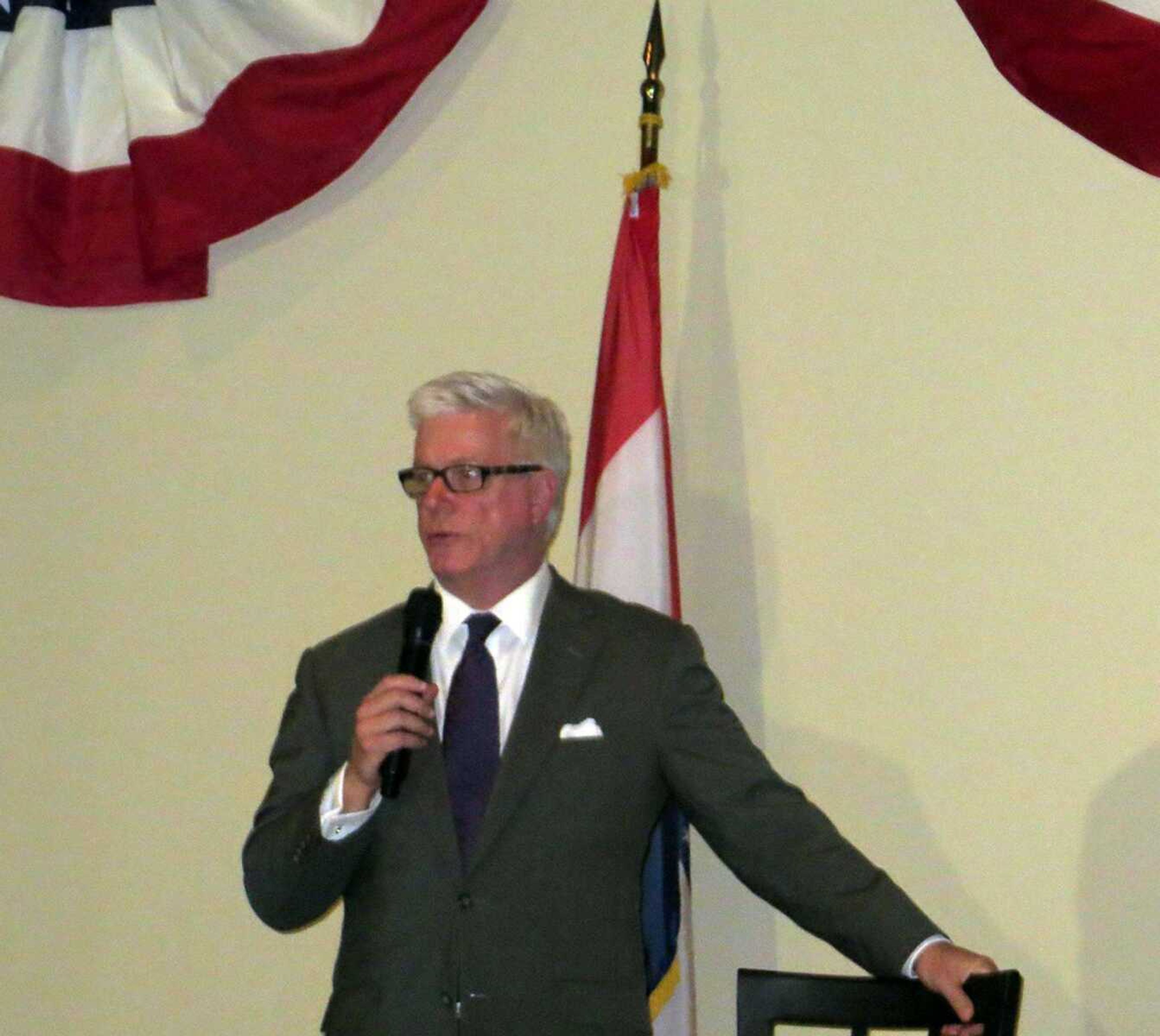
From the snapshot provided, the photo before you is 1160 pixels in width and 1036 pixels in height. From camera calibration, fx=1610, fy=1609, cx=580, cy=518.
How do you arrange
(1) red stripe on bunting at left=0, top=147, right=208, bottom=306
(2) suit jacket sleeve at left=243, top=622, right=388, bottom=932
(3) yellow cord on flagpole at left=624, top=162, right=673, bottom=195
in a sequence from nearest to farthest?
(2) suit jacket sleeve at left=243, top=622, right=388, bottom=932 < (3) yellow cord on flagpole at left=624, top=162, right=673, bottom=195 < (1) red stripe on bunting at left=0, top=147, right=208, bottom=306

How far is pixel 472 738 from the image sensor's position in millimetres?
2268

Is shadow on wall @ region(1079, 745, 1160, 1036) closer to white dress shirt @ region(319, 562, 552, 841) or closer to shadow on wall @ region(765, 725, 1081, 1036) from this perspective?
shadow on wall @ region(765, 725, 1081, 1036)

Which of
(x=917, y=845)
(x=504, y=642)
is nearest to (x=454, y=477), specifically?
(x=504, y=642)

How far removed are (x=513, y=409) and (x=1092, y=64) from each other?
3.77 ft

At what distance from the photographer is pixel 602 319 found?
3207 mm

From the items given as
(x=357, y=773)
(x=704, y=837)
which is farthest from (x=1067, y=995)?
(x=357, y=773)

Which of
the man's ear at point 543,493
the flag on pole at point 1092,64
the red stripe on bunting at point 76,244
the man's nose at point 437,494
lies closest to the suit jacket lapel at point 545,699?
the man's ear at point 543,493

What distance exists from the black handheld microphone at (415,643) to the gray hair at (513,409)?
0.33m

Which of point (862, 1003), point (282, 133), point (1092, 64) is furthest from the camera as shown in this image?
point (282, 133)

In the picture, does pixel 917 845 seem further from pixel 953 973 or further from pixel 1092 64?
pixel 1092 64

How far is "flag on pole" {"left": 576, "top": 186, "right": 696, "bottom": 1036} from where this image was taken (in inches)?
107

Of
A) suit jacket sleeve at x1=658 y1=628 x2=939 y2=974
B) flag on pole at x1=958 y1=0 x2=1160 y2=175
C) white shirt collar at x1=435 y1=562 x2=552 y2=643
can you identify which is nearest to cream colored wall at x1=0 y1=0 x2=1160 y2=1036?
flag on pole at x1=958 y1=0 x2=1160 y2=175

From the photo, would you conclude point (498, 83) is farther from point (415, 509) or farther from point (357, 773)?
point (357, 773)

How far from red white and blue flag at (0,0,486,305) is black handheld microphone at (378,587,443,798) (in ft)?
4.83
